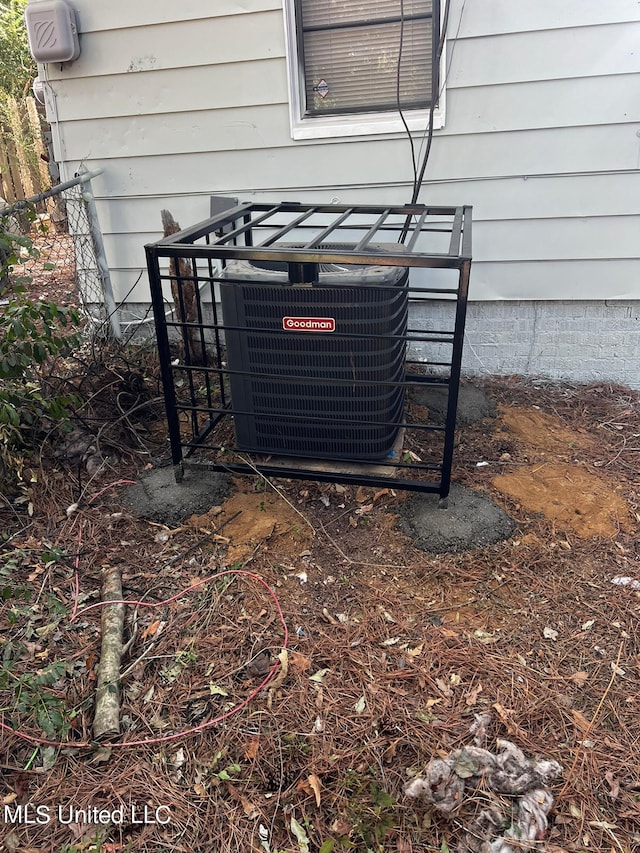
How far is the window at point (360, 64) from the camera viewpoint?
11.1 feet

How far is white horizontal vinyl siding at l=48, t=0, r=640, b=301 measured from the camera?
3.25 m

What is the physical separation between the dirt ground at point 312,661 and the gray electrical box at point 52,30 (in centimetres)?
250

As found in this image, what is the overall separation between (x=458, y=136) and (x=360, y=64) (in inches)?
27.6

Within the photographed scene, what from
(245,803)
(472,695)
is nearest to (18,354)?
(245,803)

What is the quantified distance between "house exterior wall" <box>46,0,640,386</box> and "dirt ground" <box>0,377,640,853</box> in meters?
1.34

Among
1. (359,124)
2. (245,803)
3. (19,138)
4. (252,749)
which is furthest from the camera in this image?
(19,138)

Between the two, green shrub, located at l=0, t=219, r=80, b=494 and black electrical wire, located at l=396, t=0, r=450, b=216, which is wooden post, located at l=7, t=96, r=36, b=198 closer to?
green shrub, located at l=0, t=219, r=80, b=494

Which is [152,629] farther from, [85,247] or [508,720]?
[85,247]

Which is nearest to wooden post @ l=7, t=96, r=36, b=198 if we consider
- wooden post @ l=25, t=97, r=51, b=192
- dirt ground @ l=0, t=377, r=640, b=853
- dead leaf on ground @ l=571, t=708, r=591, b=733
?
wooden post @ l=25, t=97, r=51, b=192

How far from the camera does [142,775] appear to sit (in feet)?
5.63

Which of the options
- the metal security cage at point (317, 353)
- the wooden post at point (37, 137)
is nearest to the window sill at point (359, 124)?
the metal security cage at point (317, 353)

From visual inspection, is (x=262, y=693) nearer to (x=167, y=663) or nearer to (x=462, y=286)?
(x=167, y=663)

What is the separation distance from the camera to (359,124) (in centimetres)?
358

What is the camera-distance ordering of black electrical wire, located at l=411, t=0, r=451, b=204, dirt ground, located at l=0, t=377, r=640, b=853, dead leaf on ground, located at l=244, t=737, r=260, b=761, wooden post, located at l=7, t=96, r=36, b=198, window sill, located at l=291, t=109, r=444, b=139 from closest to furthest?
1. dirt ground, located at l=0, t=377, r=640, b=853
2. dead leaf on ground, located at l=244, t=737, r=260, b=761
3. black electrical wire, located at l=411, t=0, r=451, b=204
4. window sill, located at l=291, t=109, r=444, b=139
5. wooden post, located at l=7, t=96, r=36, b=198
